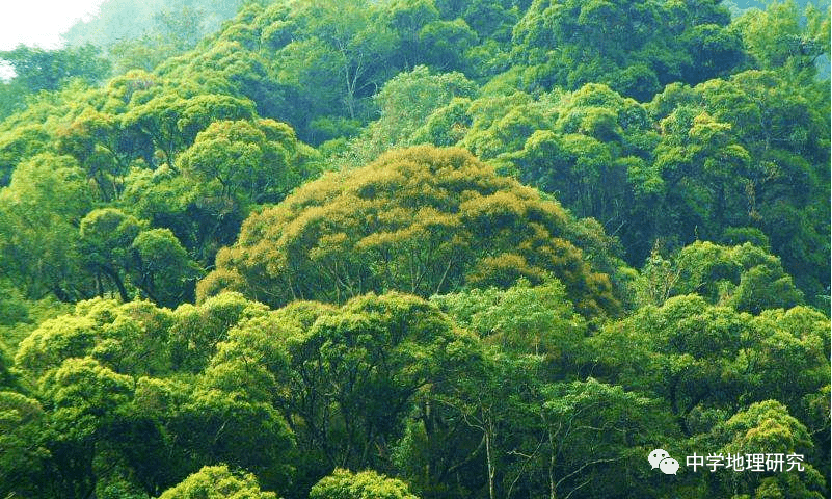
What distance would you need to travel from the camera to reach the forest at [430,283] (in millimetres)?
21562

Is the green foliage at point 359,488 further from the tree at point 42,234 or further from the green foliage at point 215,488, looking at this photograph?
the tree at point 42,234

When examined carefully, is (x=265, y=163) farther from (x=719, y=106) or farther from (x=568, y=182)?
(x=719, y=106)

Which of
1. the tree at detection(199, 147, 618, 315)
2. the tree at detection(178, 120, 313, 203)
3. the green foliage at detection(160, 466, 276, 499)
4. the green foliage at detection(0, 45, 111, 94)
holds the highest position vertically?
the green foliage at detection(0, 45, 111, 94)

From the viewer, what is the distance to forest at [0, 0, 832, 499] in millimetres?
21562

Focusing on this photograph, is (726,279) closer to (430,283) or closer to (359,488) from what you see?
(430,283)

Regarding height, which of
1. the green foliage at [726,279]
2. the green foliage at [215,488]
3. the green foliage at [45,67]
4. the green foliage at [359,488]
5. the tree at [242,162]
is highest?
the green foliage at [45,67]

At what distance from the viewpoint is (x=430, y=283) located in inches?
1131

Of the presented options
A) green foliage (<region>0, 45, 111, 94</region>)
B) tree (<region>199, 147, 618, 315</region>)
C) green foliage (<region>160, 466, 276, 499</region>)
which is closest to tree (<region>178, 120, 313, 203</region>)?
tree (<region>199, 147, 618, 315</region>)

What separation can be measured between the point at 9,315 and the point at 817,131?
32.6 metres

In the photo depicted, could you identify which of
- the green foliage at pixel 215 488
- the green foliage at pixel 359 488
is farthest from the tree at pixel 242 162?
the green foliage at pixel 215 488

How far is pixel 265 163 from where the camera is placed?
35750mm

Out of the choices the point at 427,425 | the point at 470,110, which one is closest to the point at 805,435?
the point at 427,425

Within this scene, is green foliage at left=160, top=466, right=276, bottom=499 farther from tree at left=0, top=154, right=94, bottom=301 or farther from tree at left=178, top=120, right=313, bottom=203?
tree at left=178, top=120, right=313, bottom=203

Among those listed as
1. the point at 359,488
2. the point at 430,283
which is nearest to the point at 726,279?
the point at 430,283
